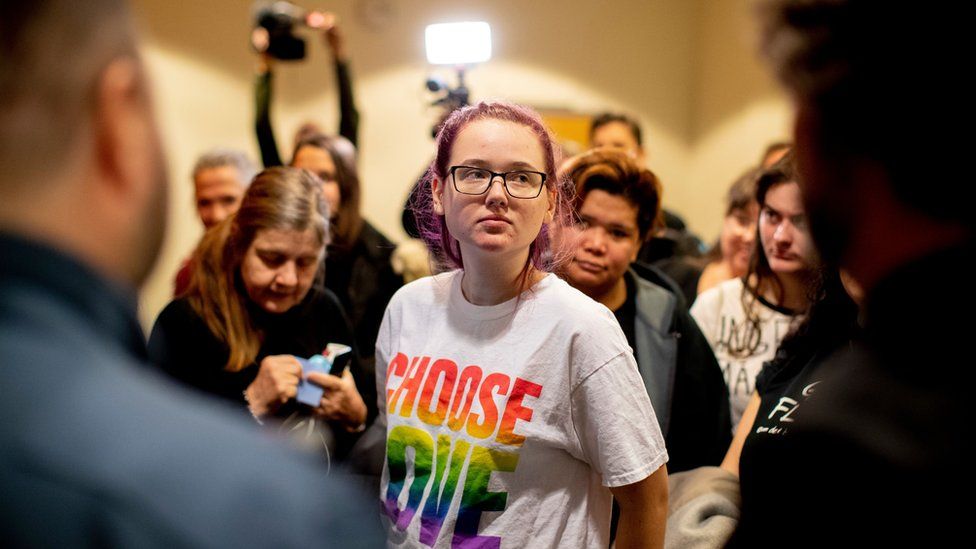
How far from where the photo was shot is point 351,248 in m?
2.62

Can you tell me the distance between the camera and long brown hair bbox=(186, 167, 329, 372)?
1832 millimetres

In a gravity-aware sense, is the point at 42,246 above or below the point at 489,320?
above

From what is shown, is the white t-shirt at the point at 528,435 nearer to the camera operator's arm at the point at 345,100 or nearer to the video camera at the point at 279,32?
the camera operator's arm at the point at 345,100

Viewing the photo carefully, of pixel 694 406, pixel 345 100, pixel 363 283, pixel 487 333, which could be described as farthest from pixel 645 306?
pixel 345 100

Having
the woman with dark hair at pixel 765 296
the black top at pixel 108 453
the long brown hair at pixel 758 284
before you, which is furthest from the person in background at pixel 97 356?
the long brown hair at pixel 758 284

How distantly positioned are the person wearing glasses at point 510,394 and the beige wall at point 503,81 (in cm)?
353

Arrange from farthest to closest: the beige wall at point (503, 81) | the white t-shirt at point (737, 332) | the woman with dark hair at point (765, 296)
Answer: the beige wall at point (503, 81) → the white t-shirt at point (737, 332) → the woman with dark hair at point (765, 296)

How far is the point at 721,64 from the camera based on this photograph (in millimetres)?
5754

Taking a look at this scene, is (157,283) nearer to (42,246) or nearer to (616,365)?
(616,365)

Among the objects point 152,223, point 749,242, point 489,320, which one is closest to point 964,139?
point 152,223

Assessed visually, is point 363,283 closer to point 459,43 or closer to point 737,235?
point 737,235

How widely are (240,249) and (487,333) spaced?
2.71ft

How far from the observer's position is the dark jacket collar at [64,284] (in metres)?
0.44

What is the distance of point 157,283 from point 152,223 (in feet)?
15.2
